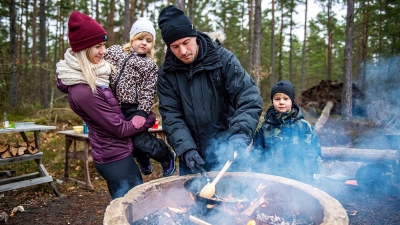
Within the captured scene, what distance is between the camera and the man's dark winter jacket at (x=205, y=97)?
8.18 feet

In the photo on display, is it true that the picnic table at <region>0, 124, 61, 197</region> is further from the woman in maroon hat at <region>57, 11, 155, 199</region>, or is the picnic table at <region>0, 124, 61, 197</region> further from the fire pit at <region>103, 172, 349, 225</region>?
the fire pit at <region>103, 172, 349, 225</region>

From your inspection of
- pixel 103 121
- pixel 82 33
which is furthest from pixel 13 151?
pixel 82 33

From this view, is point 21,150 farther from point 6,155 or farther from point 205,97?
point 205,97

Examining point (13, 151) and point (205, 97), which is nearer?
point (205, 97)

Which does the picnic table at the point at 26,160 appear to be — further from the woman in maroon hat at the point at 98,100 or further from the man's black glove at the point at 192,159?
the man's black glove at the point at 192,159

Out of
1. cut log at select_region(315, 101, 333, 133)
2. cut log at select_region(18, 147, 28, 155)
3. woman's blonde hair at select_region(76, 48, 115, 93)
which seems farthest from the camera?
cut log at select_region(315, 101, 333, 133)

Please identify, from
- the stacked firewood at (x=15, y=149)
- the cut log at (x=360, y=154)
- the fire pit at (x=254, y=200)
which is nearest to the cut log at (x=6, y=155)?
the stacked firewood at (x=15, y=149)

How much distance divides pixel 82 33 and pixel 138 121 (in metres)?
0.88

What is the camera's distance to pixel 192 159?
7.60 ft

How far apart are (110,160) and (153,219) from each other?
28.5 inches

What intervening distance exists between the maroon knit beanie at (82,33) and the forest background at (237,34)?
6933 mm

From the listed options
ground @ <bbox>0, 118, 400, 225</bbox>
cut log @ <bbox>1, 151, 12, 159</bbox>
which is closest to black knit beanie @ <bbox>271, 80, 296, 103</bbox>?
ground @ <bbox>0, 118, 400, 225</bbox>

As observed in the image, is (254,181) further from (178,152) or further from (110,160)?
(110,160)

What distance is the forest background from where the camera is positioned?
43.5 feet
